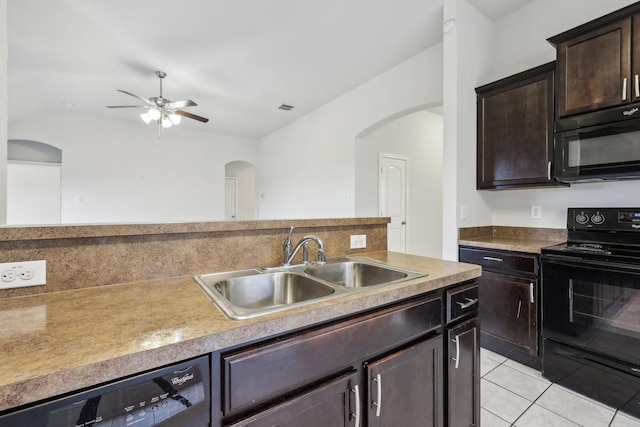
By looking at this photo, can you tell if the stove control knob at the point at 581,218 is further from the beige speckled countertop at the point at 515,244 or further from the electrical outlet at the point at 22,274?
the electrical outlet at the point at 22,274

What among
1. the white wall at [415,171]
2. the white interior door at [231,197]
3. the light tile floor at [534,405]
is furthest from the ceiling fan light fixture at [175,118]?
the light tile floor at [534,405]

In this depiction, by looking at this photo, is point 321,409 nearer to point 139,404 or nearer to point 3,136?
point 139,404

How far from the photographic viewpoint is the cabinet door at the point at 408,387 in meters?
0.96

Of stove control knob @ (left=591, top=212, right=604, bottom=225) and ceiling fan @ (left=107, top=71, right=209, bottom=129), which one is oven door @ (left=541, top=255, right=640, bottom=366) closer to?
stove control knob @ (left=591, top=212, right=604, bottom=225)

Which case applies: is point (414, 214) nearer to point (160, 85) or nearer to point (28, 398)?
point (160, 85)

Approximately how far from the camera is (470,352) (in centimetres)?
131

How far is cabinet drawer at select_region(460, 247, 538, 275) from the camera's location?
2090 mm

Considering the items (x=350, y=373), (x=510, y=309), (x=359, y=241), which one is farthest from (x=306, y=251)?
(x=510, y=309)

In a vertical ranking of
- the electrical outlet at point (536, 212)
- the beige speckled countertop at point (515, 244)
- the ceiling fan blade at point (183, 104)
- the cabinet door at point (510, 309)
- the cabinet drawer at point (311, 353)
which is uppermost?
the ceiling fan blade at point (183, 104)

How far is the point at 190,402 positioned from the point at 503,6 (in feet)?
11.7

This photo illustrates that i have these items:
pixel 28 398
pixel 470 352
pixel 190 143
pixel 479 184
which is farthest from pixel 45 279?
pixel 190 143

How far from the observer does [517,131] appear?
2.38 meters

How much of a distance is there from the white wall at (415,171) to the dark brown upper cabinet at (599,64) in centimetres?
249

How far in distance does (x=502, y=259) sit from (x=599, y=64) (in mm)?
1431
